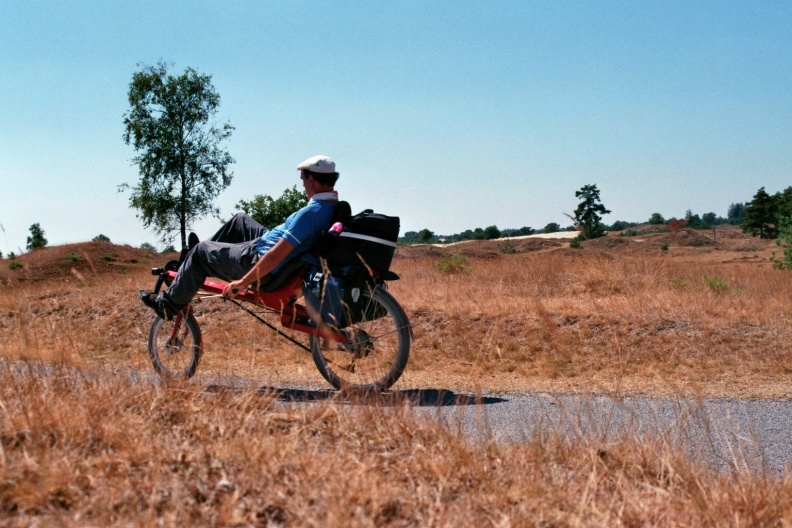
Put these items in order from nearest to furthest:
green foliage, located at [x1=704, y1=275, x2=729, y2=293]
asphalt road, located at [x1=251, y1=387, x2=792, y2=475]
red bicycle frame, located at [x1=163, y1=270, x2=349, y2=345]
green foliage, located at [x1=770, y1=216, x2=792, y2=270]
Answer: asphalt road, located at [x1=251, y1=387, x2=792, y2=475]
red bicycle frame, located at [x1=163, y1=270, x2=349, y2=345]
green foliage, located at [x1=704, y1=275, x2=729, y2=293]
green foliage, located at [x1=770, y1=216, x2=792, y2=270]

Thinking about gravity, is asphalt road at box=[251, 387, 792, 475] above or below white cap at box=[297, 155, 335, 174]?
below

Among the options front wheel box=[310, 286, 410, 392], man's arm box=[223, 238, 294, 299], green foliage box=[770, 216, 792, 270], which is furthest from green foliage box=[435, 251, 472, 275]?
man's arm box=[223, 238, 294, 299]

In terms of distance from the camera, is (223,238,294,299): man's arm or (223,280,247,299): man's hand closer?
(223,238,294,299): man's arm

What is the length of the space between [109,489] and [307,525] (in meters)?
0.75

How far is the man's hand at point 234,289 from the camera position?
18.9 feet

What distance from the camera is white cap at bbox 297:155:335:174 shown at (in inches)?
226

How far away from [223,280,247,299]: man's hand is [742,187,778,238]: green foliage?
8178cm

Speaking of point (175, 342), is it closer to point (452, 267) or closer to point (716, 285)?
point (716, 285)

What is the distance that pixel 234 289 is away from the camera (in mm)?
5836

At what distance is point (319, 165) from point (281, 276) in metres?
0.95

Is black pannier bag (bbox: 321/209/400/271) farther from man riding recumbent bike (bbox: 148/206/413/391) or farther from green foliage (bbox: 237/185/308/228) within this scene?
green foliage (bbox: 237/185/308/228)

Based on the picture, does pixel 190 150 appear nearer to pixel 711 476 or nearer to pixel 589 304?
pixel 589 304

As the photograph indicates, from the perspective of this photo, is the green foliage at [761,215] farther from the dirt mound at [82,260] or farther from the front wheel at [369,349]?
the front wheel at [369,349]

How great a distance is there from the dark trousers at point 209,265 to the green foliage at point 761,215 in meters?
81.7
